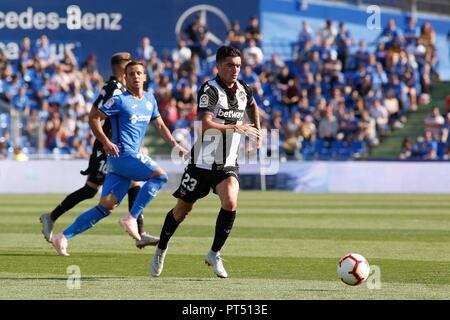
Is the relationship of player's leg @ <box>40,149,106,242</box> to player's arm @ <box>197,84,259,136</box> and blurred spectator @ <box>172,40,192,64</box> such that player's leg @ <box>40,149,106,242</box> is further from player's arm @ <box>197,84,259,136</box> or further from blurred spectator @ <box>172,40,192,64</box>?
blurred spectator @ <box>172,40,192,64</box>

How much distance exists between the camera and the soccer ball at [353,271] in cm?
933

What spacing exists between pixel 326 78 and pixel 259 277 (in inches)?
914

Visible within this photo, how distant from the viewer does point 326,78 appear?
33000 millimetres

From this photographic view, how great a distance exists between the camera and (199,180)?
34.2 ft

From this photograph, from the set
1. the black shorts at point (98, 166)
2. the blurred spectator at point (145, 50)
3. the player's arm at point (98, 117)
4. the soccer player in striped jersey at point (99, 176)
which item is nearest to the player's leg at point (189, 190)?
the player's arm at point (98, 117)

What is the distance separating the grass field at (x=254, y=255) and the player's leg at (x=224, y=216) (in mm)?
162

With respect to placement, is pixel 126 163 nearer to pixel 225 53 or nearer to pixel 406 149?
pixel 225 53

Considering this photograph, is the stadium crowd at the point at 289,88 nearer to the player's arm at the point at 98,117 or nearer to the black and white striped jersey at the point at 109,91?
the black and white striped jersey at the point at 109,91

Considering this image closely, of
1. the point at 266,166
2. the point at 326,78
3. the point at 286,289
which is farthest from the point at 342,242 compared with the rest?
the point at 326,78

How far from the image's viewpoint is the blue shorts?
11.9 metres

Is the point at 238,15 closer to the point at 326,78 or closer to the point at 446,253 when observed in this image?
the point at 326,78

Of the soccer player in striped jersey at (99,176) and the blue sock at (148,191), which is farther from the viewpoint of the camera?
the soccer player in striped jersey at (99,176)

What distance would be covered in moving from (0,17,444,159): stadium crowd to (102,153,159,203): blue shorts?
1797 centimetres

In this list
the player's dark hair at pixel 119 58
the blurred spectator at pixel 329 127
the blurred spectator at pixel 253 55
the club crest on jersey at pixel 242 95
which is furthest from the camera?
the blurred spectator at pixel 253 55
